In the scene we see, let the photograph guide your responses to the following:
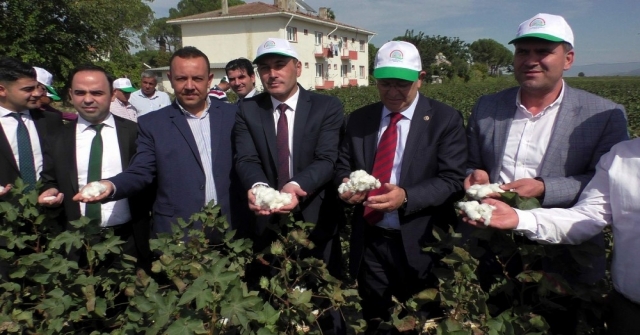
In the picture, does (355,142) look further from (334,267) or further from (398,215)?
(334,267)

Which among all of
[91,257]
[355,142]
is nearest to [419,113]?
[355,142]

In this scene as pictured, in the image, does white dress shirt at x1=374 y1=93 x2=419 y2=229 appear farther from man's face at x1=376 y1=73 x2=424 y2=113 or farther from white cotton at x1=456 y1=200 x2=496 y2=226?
white cotton at x1=456 y1=200 x2=496 y2=226

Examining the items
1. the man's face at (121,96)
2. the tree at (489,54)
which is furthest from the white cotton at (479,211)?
the tree at (489,54)

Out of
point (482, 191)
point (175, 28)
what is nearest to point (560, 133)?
point (482, 191)

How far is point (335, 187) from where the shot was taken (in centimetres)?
291

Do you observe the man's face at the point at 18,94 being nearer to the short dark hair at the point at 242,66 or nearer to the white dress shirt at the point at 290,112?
the white dress shirt at the point at 290,112

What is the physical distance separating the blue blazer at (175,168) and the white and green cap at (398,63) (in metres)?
1.16

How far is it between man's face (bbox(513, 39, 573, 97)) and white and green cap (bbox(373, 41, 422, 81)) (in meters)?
0.53

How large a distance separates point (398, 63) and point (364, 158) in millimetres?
574

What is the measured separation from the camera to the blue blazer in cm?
298

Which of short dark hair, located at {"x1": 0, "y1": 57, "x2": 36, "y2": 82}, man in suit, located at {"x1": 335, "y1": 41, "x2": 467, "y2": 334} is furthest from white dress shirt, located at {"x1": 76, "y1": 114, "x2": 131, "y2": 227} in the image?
man in suit, located at {"x1": 335, "y1": 41, "x2": 467, "y2": 334}

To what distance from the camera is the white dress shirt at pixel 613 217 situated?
1.77 meters

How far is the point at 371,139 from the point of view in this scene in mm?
2756

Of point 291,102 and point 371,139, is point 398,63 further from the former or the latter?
point 291,102
